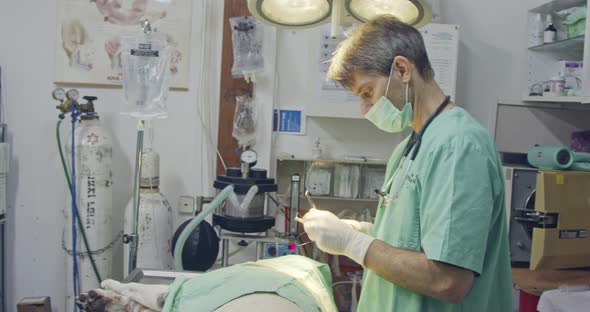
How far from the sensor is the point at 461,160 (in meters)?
0.99

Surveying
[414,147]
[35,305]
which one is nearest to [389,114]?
[414,147]

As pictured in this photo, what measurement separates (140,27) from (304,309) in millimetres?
1953

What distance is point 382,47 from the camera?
1131 millimetres

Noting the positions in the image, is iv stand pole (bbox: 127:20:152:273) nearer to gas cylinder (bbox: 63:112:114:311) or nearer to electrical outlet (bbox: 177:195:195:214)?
gas cylinder (bbox: 63:112:114:311)

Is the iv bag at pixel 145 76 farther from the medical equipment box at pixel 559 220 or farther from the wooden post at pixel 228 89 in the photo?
the medical equipment box at pixel 559 220

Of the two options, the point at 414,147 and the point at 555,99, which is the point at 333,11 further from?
the point at 555,99

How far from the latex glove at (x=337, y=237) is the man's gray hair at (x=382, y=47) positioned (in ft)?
1.26

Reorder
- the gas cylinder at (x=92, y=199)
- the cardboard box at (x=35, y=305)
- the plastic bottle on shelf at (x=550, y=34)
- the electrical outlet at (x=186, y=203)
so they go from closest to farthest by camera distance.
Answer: the gas cylinder at (x=92, y=199) < the cardboard box at (x=35, y=305) < the plastic bottle on shelf at (x=550, y=34) < the electrical outlet at (x=186, y=203)

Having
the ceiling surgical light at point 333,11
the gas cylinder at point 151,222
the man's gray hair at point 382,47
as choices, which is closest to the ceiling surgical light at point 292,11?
the ceiling surgical light at point 333,11

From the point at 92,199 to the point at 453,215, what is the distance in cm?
174

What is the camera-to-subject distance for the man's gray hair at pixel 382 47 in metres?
1.12

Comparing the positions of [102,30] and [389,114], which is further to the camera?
[102,30]

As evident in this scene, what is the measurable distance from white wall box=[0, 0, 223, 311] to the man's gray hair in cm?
146

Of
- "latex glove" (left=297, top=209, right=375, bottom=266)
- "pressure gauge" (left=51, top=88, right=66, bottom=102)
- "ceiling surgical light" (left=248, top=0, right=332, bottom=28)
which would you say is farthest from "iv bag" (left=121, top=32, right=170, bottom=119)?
"latex glove" (left=297, top=209, right=375, bottom=266)
